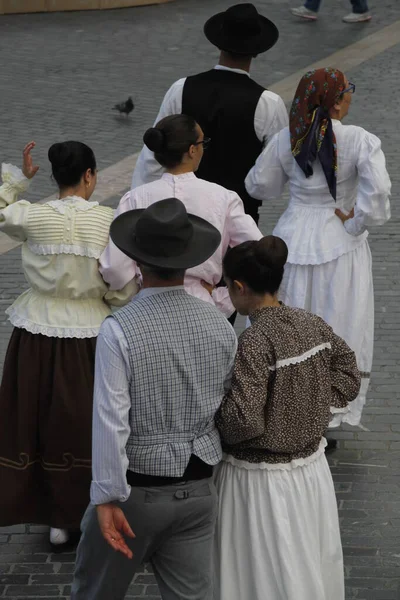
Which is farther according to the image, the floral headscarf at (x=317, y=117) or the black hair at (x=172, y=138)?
the floral headscarf at (x=317, y=117)

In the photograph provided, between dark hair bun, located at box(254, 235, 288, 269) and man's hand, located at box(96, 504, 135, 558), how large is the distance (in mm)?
948

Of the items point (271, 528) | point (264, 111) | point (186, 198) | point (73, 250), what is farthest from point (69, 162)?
point (271, 528)

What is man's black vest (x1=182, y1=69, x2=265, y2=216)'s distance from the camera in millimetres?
5844

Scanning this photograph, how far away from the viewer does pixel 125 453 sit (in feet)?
11.9

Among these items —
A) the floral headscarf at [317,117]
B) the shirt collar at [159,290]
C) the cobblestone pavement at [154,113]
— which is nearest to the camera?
the shirt collar at [159,290]

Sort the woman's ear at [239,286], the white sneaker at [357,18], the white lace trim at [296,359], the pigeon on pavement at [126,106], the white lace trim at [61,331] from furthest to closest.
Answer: the white sneaker at [357,18]
the pigeon on pavement at [126,106]
the white lace trim at [61,331]
the woman's ear at [239,286]
the white lace trim at [296,359]

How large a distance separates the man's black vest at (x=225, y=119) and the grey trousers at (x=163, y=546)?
251 centimetres

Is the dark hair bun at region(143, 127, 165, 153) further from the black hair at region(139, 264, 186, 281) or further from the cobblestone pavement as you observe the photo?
the cobblestone pavement

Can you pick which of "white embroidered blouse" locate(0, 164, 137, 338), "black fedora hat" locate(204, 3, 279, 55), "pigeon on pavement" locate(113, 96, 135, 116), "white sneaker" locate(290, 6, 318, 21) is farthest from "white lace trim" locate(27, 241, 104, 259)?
"white sneaker" locate(290, 6, 318, 21)

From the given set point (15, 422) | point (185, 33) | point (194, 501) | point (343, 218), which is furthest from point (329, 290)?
point (185, 33)

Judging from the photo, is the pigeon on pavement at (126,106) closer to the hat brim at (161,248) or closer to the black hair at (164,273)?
the hat brim at (161,248)

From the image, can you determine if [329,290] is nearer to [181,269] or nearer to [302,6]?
[181,269]

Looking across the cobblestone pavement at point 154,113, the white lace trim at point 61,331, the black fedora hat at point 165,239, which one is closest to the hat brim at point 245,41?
the white lace trim at point 61,331

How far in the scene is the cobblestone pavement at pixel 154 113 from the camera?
5098 millimetres
